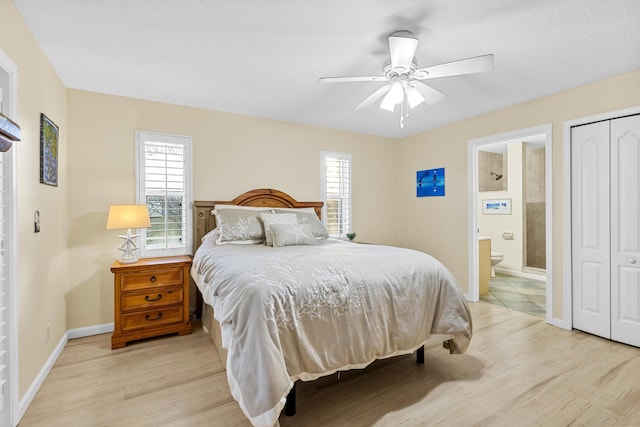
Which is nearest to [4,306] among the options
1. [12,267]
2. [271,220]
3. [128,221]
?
[12,267]

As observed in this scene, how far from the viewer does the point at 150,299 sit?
3.07 m

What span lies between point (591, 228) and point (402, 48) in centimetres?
276

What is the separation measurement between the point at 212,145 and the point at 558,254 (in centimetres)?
419

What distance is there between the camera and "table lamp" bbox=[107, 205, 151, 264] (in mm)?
2980

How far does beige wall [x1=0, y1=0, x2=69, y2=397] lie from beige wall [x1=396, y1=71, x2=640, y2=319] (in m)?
4.58

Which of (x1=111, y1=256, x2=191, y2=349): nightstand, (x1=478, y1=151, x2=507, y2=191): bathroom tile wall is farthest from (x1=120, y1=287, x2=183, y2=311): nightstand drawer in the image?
(x1=478, y1=151, x2=507, y2=191): bathroom tile wall

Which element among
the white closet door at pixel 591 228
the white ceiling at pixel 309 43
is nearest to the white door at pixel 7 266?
the white ceiling at pixel 309 43

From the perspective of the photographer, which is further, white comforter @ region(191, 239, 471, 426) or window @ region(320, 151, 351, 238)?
window @ region(320, 151, 351, 238)

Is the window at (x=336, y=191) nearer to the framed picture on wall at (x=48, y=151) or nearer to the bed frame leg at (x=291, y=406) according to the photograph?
the bed frame leg at (x=291, y=406)

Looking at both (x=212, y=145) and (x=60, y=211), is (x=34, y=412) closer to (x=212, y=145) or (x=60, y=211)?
(x=60, y=211)

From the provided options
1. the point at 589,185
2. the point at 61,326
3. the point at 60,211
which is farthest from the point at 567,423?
the point at 60,211

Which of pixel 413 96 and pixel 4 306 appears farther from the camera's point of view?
pixel 413 96

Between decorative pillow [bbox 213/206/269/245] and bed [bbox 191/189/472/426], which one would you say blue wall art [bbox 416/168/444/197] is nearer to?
bed [bbox 191/189/472/426]

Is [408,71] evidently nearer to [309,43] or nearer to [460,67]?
[460,67]
